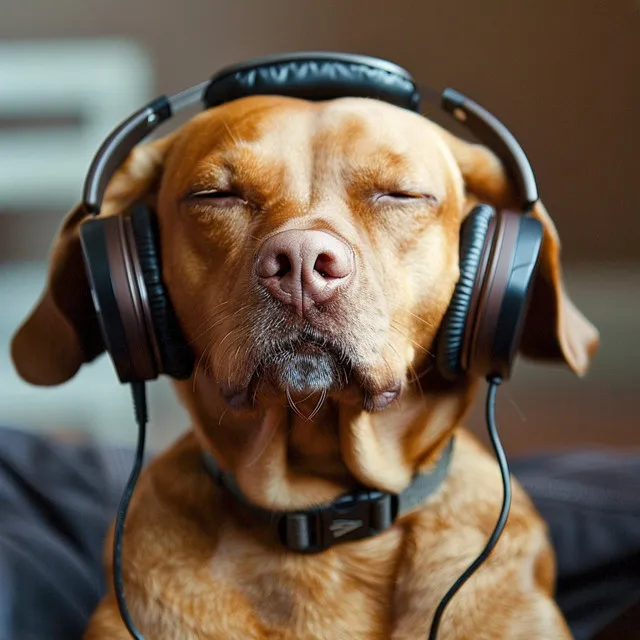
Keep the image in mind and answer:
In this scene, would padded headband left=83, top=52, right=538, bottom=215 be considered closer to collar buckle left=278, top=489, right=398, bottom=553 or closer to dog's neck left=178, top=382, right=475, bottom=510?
dog's neck left=178, top=382, right=475, bottom=510

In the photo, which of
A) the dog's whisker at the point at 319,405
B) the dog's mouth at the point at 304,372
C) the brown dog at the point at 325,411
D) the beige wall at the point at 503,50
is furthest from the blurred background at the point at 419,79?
the dog's mouth at the point at 304,372

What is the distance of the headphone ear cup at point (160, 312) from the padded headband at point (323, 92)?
0.28 feet

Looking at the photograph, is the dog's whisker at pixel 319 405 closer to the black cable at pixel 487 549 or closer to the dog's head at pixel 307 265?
the dog's head at pixel 307 265

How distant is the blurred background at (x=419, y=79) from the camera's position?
2.30m

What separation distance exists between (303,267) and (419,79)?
5.72 feet

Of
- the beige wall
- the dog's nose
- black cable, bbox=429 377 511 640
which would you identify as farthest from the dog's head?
the beige wall

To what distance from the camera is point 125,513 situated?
3.66 feet

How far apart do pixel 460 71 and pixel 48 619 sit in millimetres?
1857

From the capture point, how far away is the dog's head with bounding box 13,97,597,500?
97 centimetres

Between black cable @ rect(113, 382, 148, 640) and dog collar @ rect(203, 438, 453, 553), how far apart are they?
5.6 inches

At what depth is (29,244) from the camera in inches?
110

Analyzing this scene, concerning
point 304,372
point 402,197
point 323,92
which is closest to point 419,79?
point 323,92

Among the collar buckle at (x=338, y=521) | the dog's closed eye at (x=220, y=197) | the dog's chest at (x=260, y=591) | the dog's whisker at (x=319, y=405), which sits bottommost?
the dog's chest at (x=260, y=591)

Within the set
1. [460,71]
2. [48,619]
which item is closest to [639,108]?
[460,71]
